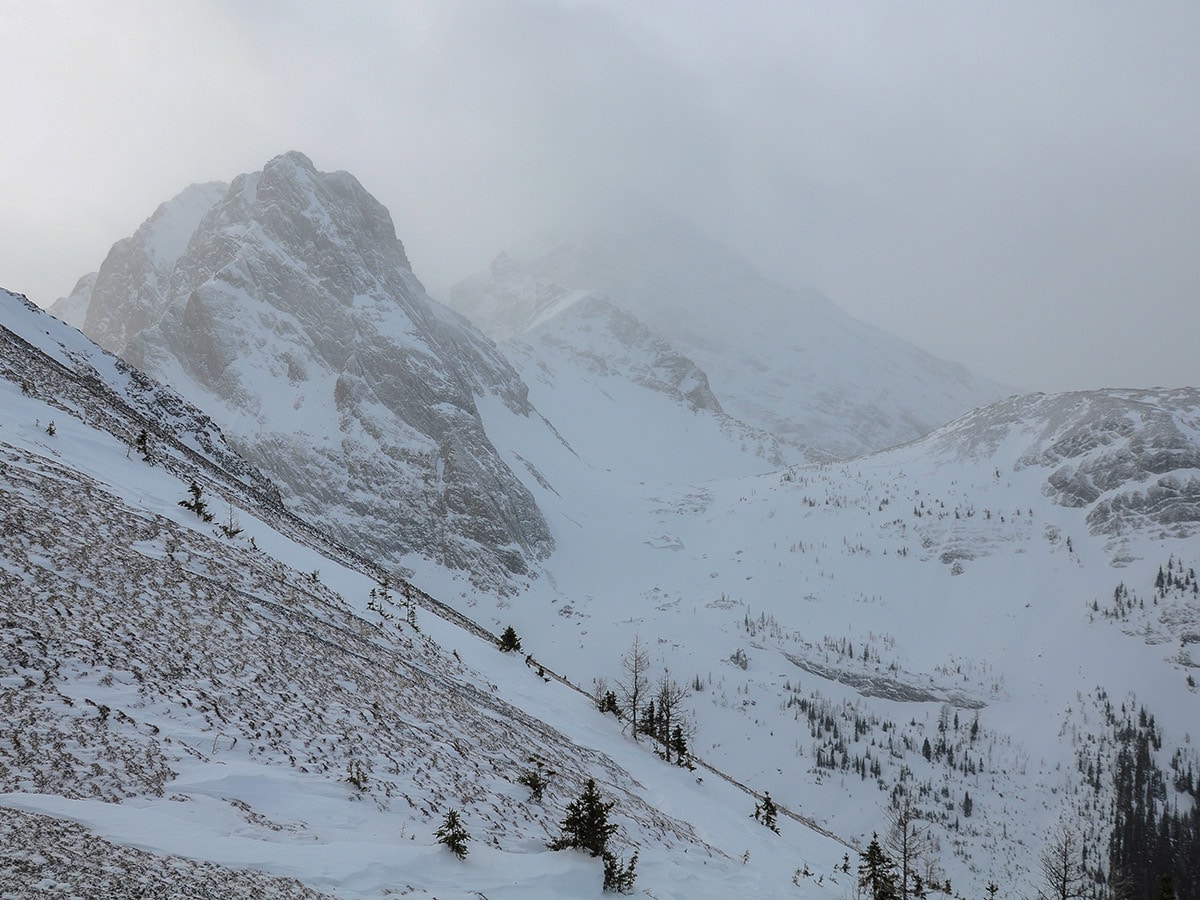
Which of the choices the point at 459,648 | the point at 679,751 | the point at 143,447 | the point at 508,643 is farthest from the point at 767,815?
the point at 143,447

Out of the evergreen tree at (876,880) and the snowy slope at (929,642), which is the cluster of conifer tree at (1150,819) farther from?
the evergreen tree at (876,880)

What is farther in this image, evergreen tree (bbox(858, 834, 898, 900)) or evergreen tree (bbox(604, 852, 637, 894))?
evergreen tree (bbox(858, 834, 898, 900))

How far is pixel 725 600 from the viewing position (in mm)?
167750

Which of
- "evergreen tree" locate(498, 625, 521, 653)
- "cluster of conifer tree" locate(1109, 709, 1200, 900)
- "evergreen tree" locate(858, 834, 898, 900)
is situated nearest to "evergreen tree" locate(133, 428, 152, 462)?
"evergreen tree" locate(498, 625, 521, 653)

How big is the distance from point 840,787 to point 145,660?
12891 centimetres

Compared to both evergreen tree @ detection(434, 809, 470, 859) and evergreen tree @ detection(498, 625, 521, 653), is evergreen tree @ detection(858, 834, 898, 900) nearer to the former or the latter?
evergreen tree @ detection(498, 625, 521, 653)

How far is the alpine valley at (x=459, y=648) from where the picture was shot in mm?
11047

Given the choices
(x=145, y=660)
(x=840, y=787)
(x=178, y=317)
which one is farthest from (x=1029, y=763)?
(x=178, y=317)

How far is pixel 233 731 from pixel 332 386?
14477 centimetres

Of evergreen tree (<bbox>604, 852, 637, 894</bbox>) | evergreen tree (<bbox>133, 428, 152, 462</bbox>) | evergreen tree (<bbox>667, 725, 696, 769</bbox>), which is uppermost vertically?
evergreen tree (<bbox>133, 428, 152, 462</bbox>)

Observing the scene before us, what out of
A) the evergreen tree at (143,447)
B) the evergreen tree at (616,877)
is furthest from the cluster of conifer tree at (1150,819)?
the evergreen tree at (143,447)

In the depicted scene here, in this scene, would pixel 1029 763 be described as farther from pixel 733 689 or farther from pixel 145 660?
pixel 145 660

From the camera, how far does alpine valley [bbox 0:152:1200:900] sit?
11047mm

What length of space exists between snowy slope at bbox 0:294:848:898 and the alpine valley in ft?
0.28
